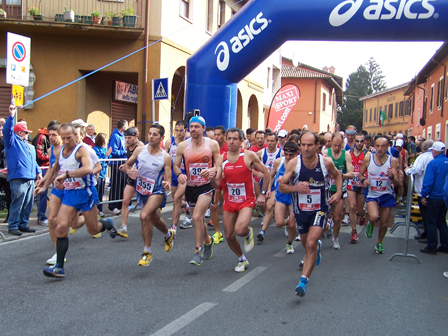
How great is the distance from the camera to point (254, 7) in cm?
1130

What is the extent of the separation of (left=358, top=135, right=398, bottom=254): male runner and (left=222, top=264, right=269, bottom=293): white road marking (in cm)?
227

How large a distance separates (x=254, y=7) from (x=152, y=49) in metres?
6.70

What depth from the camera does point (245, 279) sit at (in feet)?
19.9

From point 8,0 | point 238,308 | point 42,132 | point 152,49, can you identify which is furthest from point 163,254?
point 8,0

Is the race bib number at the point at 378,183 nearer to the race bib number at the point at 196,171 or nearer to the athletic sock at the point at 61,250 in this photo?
the race bib number at the point at 196,171

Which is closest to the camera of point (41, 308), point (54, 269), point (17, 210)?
point (41, 308)

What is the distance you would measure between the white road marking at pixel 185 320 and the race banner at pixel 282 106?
12.0 m

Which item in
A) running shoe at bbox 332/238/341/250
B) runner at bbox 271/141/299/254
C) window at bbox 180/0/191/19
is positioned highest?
window at bbox 180/0/191/19

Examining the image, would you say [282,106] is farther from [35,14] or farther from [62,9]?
[35,14]

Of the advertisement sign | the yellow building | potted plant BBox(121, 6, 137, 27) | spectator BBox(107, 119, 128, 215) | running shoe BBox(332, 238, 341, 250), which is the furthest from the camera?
the yellow building

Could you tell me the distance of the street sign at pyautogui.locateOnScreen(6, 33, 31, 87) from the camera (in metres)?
8.38

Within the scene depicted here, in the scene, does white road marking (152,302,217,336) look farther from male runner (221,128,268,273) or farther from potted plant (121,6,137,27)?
potted plant (121,6,137,27)

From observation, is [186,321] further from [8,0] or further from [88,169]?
[8,0]

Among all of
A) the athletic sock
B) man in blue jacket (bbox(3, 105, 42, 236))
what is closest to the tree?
man in blue jacket (bbox(3, 105, 42, 236))
